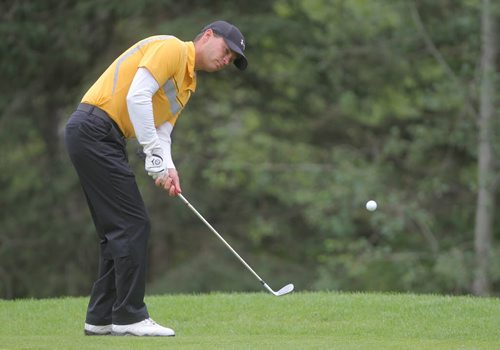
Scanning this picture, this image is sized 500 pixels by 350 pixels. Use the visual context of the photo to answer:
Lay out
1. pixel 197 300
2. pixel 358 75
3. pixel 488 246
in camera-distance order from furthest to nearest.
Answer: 1. pixel 358 75
2. pixel 488 246
3. pixel 197 300

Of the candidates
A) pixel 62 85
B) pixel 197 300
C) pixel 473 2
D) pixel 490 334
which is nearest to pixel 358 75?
pixel 473 2

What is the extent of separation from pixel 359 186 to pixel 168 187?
1236 centimetres

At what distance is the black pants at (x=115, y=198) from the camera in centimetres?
739

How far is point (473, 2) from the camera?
66.8ft

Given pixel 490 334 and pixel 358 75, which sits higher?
pixel 490 334

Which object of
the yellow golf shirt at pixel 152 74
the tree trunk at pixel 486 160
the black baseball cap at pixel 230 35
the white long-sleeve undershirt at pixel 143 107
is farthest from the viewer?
the tree trunk at pixel 486 160

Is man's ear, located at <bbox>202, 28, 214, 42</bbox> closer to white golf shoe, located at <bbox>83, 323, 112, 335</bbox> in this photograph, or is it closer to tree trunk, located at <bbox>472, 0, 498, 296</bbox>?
white golf shoe, located at <bbox>83, 323, 112, 335</bbox>

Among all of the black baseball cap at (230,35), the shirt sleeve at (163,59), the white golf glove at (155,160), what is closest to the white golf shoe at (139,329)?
the white golf glove at (155,160)

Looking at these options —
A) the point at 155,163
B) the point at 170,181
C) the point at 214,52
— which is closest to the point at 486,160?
the point at 214,52

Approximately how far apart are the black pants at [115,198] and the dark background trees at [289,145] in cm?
1169

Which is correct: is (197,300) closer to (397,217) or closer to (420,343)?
(420,343)

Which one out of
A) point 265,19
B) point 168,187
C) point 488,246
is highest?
point 168,187

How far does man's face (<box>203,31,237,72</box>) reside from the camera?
24.7 ft

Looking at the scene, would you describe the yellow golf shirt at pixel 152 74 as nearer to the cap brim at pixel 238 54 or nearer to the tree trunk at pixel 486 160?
the cap brim at pixel 238 54
